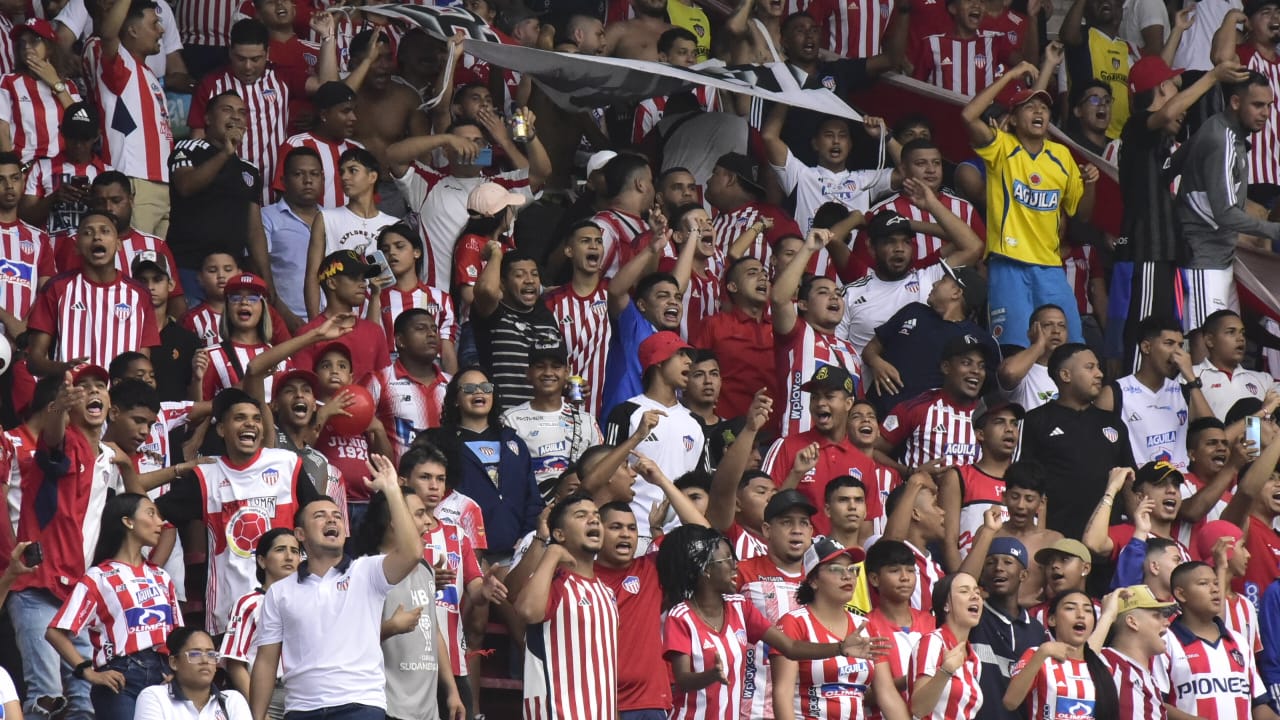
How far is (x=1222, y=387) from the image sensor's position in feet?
45.8

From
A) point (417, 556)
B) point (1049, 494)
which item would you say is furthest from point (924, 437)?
point (417, 556)

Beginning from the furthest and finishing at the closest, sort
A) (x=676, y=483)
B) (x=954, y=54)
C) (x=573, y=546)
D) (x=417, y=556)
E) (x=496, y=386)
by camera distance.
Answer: (x=954, y=54) → (x=496, y=386) → (x=676, y=483) → (x=573, y=546) → (x=417, y=556)

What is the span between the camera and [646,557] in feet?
35.7

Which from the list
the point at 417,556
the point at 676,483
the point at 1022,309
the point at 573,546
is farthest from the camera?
the point at 1022,309

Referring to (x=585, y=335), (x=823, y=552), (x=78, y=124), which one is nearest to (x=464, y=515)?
(x=823, y=552)

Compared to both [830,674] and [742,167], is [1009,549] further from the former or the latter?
[742,167]

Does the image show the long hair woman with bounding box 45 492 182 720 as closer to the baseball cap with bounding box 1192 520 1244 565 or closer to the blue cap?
the blue cap

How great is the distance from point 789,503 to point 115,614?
3313mm

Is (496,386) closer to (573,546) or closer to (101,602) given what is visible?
(573,546)

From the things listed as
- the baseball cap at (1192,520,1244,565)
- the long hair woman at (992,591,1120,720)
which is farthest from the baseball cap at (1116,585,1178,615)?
the baseball cap at (1192,520,1244,565)

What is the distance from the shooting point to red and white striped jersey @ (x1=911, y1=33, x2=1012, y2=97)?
16.5m

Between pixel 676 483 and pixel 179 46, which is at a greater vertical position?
pixel 179 46

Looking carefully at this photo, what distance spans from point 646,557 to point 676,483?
852 mm

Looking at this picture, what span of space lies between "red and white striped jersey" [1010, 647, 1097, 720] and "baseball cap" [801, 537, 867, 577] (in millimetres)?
978
